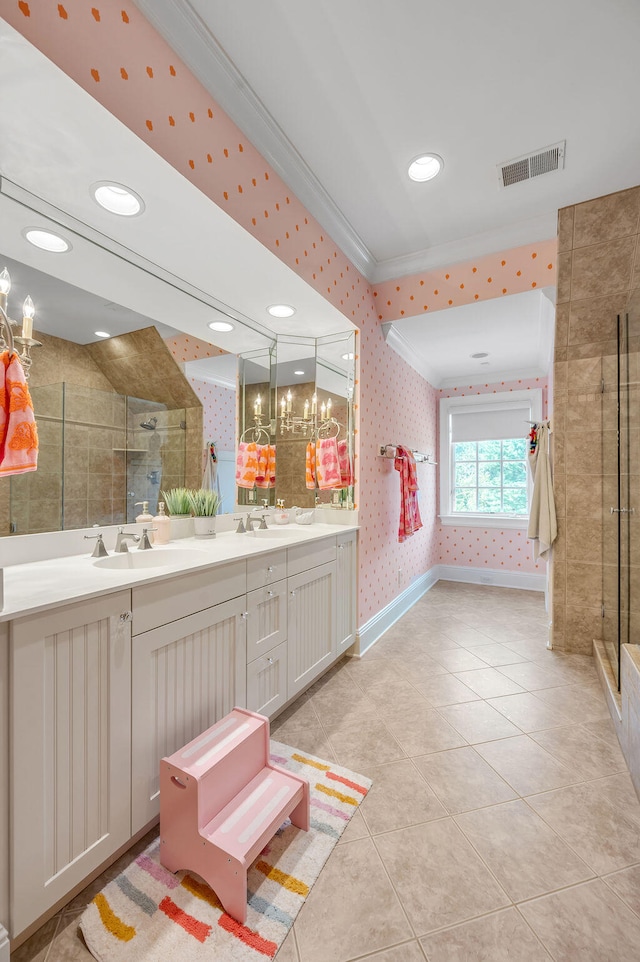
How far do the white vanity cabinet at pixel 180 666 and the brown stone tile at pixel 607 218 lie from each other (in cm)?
260

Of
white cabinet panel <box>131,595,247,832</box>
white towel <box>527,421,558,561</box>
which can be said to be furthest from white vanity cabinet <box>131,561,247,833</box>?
white towel <box>527,421,558,561</box>

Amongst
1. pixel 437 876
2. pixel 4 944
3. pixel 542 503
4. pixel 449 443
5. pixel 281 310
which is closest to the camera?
pixel 4 944

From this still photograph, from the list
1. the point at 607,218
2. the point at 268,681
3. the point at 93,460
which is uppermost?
the point at 607,218

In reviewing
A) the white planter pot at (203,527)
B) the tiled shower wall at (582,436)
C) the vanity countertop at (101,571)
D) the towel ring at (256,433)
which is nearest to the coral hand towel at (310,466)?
the towel ring at (256,433)

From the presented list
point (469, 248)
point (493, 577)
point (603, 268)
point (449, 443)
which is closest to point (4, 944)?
point (469, 248)

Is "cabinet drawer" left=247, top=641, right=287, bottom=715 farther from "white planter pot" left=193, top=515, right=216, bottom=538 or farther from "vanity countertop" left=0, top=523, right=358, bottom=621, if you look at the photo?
"white planter pot" left=193, top=515, right=216, bottom=538

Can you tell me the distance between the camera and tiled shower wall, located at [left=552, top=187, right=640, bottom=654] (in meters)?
2.37

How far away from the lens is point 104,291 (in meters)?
1.74

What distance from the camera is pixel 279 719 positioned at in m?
1.98

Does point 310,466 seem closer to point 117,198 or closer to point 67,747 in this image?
point 117,198

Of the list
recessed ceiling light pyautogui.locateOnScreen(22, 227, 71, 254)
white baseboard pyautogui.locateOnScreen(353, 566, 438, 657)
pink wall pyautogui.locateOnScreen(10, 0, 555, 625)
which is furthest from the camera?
white baseboard pyautogui.locateOnScreen(353, 566, 438, 657)

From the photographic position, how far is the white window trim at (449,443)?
14.3 ft

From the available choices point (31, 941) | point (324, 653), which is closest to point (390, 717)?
point (324, 653)

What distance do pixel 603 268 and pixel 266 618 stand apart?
2.69 meters
